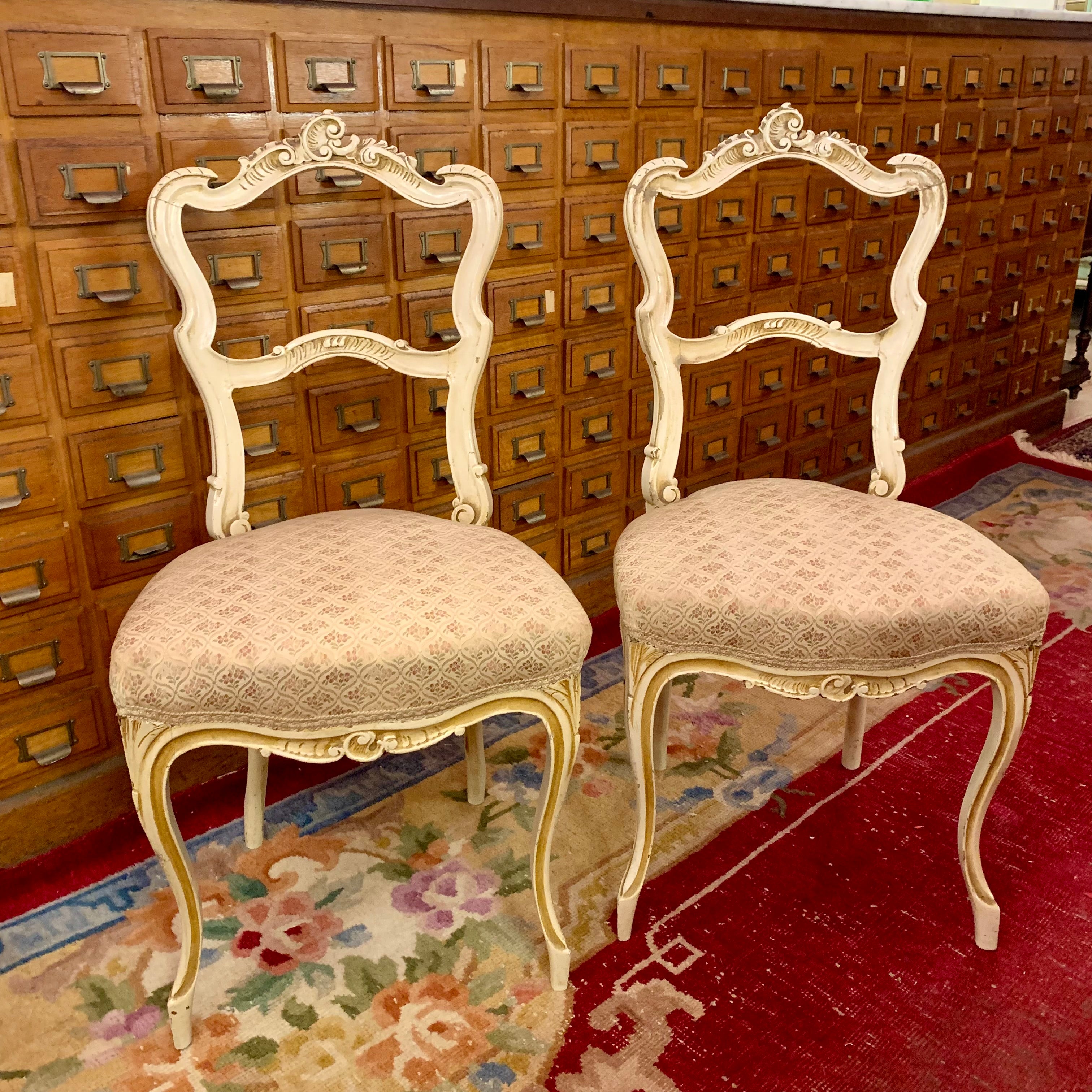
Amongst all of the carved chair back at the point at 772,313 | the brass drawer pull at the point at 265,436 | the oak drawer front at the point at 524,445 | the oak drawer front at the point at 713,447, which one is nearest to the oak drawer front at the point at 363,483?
the brass drawer pull at the point at 265,436

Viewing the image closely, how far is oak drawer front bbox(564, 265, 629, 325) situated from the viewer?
7.34 ft

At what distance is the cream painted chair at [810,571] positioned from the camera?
1.46 metres

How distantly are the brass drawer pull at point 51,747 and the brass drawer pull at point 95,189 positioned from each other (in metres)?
0.83

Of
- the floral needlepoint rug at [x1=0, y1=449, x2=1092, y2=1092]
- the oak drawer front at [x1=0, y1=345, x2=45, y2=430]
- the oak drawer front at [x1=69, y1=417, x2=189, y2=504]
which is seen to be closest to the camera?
the floral needlepoint rug at [x1=0, y1=449, x2=1092, y2=1092]

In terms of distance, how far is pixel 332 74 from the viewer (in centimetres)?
175

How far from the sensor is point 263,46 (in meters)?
1.67

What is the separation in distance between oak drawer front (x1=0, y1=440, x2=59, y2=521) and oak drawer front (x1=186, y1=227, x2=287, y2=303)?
35 cm

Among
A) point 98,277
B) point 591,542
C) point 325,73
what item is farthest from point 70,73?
point 591,542

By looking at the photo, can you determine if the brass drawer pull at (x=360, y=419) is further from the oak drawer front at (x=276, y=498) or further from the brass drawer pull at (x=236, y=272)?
the brass drawer pull at (x=236, y=272)

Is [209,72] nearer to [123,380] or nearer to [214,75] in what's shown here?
[214,75]

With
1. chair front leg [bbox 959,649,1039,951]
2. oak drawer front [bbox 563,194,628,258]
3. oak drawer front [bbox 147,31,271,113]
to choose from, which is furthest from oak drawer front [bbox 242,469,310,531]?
chair front leg [bbox 959,649,1039,951]

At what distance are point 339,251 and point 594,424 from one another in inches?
29.4

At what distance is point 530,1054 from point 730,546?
746 millimetres

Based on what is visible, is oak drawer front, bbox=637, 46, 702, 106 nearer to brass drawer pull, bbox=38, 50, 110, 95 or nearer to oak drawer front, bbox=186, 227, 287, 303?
oak drawer front, bbox=186, 227, 287, 303
